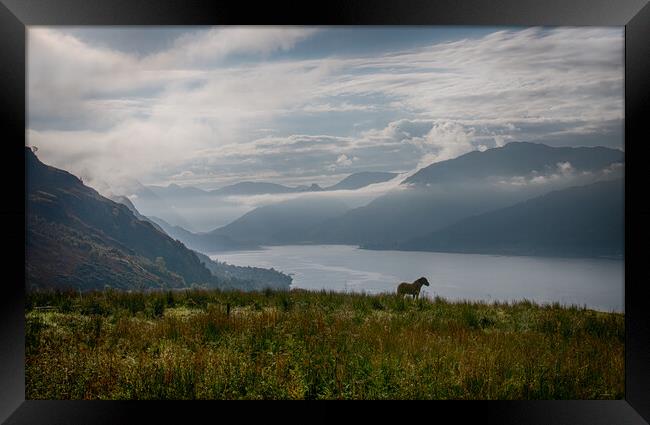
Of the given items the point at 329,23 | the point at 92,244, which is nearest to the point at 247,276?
the point at 92,244

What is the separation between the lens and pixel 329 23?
5023mm

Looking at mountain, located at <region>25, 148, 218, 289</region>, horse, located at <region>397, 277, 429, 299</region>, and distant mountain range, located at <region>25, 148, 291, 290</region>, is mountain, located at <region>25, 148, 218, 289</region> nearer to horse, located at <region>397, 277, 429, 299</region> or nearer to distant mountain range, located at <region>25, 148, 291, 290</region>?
distant mountain range, located at <region>25, 148, 291, 290</region>

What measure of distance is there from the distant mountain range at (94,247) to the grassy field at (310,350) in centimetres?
106

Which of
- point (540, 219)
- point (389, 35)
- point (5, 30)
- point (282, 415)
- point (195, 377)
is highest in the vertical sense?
point (389, 35)

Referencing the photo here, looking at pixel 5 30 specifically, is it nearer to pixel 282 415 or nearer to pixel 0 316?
pixel 0 316

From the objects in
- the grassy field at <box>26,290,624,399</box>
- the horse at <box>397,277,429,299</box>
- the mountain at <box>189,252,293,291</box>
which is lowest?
the grassy field at <box>26,290,624,399</box>

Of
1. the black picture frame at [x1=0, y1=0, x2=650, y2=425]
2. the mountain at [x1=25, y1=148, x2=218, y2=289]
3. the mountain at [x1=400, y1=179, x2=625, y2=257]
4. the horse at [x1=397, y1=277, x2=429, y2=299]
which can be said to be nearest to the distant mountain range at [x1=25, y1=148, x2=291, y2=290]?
the mountain at [x1=25, y1=148, x2=218, y2=289]

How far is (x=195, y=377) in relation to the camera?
532cm

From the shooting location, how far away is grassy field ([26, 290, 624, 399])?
5.29 meters

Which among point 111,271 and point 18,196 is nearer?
point 18,196

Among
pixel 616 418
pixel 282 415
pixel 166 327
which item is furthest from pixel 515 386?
pixel 166 327

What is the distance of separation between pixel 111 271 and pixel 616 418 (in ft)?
29.8

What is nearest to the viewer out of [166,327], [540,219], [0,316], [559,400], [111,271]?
[0,316]

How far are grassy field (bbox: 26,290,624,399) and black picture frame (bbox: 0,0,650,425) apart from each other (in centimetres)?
21
